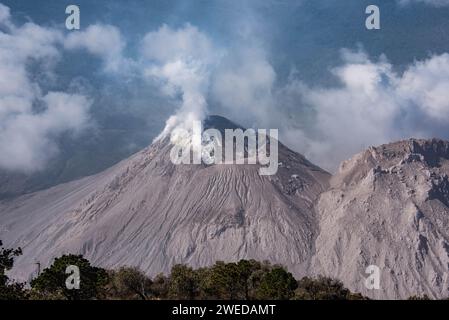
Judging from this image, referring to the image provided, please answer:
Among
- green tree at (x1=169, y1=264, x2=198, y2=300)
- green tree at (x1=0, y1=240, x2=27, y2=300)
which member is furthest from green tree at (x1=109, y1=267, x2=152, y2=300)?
green tree at (x1=0, y1=240, x2=27, y2=300)

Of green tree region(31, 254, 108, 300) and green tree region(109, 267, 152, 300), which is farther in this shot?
green tree region(109, 267, 152, 300)

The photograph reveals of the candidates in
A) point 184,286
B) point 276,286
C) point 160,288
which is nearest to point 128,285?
point 160,288

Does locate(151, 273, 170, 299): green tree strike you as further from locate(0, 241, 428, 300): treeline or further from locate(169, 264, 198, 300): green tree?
locate(169, 264, 198, 300): green tree

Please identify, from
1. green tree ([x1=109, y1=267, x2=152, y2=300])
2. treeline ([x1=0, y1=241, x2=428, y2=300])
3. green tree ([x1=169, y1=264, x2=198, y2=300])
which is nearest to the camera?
treeline ([x1=0, y1=241, x2=428, y2=300])

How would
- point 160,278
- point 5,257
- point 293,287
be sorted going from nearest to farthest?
point 5,257, point 293,287, point 160,278
